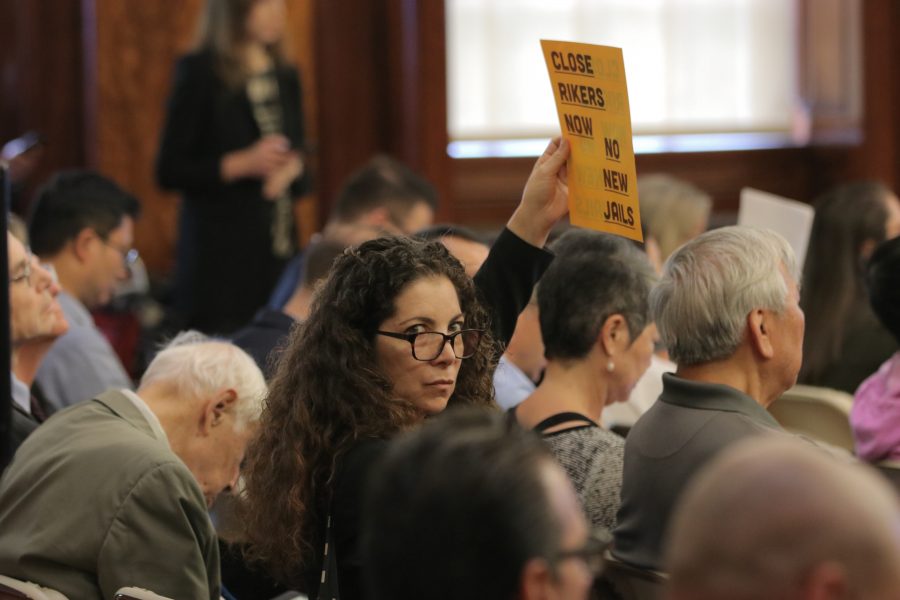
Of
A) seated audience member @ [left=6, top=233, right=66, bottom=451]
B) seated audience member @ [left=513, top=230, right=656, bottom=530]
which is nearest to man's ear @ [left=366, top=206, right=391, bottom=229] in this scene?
seated audience member @ [left=6, top=233, right=66, bottom=451]

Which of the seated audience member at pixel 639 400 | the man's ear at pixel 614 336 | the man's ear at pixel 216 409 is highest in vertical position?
the man's ear at pixel 614 336

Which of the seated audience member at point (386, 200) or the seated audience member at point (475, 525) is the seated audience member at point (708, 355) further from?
the seated audience member at point (386, 200)

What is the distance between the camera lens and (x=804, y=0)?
25.0 feet

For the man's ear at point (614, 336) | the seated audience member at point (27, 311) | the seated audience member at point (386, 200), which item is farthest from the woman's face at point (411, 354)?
the seated audience member at point (386, 200)

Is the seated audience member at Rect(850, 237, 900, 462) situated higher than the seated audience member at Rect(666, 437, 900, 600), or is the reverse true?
the seated audience member at Rect(666, 437, 900, 600)

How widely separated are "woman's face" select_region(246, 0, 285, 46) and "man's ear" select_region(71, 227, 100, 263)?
1247mm

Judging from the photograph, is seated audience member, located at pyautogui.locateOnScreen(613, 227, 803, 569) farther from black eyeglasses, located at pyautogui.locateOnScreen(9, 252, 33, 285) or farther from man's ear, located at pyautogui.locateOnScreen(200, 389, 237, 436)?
black eyeglasses, located at pyautogui.locateOnScreen(9, 252, 33, 285)

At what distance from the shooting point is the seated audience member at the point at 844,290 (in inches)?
178

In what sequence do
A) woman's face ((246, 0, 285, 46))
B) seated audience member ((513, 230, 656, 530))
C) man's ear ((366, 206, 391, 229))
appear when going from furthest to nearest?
woman's face ((246, 0, 285, 46)) < man's ear ((366, 206, 391, 229)) < seated audience member ((513, 230, 656, 530))

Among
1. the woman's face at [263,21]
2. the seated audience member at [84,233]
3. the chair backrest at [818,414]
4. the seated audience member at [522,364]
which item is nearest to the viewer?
the seated audience member at [522,364]

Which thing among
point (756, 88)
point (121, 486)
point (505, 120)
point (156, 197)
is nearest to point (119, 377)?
point (121, 486)

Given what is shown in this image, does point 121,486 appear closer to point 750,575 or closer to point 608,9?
point 750,575

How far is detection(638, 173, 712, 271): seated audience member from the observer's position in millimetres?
5070

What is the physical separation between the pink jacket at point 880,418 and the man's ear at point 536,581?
7.36 feet
